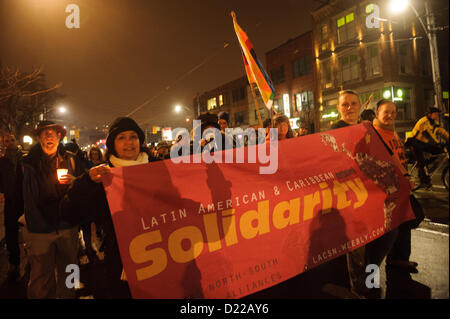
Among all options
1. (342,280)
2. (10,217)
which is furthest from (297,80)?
(10,217)

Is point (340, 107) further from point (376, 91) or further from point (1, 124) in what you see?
point (1, 124)

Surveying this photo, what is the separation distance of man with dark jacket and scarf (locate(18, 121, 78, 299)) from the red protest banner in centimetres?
96

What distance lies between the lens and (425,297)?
282 centimetres

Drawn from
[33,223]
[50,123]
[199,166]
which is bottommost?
[33,223]

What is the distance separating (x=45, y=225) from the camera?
2760mm

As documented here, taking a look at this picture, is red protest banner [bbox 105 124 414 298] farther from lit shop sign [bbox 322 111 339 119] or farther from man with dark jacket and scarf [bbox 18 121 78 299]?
lit shop sign [bbox 322 111 339 119]

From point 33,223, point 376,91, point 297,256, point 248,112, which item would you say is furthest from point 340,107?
point 248,112

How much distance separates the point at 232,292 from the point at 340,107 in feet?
8.66

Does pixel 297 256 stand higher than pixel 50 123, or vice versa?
pixel 50 123

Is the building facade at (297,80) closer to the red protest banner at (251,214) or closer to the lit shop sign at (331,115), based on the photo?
the lit shop sign at (331,115)

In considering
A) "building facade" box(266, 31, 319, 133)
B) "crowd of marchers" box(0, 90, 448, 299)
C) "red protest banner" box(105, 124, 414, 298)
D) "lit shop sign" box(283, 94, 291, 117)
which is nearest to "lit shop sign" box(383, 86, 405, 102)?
"building facade" box(266, 31, 319, 133)

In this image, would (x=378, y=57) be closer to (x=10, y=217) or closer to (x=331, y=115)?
(x=331, y=115)
